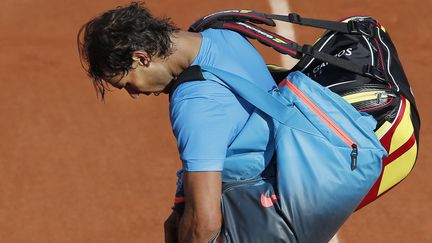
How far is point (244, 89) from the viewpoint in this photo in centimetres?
277

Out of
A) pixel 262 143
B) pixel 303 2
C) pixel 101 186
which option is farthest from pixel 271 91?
pixel 303 2

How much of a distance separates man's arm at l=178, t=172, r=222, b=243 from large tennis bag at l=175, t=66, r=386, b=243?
0.07 m

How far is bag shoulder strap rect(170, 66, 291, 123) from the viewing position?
274 centimetres

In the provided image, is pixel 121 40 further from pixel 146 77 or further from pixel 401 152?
pixel 401 152

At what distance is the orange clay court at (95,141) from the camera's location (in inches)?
195

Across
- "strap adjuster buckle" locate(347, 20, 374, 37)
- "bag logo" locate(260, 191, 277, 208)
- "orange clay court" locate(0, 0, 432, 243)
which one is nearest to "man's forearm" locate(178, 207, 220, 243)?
"bag logo" locate(260, 191, 277, 208)

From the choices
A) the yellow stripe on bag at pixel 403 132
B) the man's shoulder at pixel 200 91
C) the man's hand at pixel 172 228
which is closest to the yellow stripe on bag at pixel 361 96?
the yellow stripe on bag at pixel 403 132

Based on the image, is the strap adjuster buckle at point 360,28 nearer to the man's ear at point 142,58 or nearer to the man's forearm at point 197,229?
the man's ear at point 142,58

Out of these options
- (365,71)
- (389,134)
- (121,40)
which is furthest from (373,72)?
(121,40)

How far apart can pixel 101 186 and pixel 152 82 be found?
7.87ft

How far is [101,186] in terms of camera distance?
5.17 meters

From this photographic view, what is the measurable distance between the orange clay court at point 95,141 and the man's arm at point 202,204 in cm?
224

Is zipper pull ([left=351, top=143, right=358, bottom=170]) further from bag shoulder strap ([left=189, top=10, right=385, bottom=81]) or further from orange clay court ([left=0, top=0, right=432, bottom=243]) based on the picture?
orange clay court ([left=0, top=0, right=432, bottom=243])

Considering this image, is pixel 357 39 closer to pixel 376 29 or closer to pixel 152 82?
pixel 376 29
